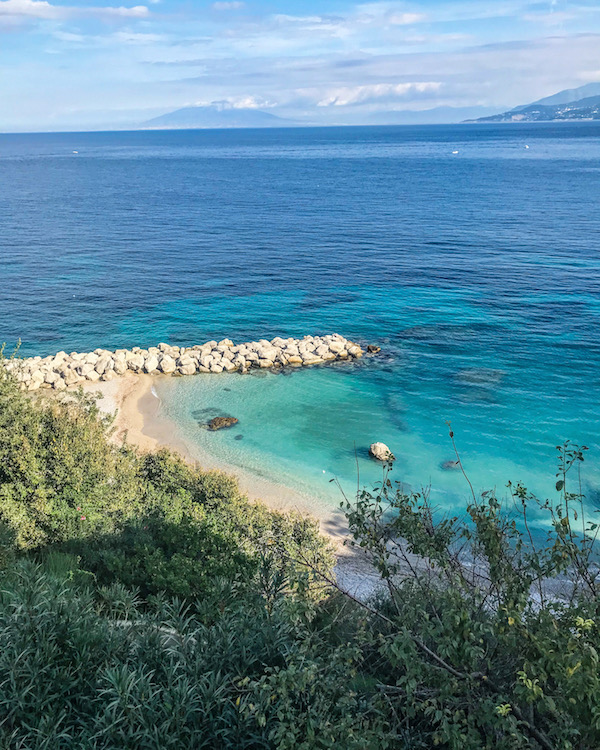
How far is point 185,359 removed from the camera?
1441 inches

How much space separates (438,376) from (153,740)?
30.4 metres

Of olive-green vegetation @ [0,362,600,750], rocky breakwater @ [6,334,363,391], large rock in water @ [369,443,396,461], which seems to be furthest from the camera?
rocky breakwater @ [6,334,363,391]

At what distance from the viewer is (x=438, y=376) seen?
116 ft

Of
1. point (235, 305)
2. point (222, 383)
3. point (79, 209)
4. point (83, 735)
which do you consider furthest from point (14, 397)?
point (79, 209)

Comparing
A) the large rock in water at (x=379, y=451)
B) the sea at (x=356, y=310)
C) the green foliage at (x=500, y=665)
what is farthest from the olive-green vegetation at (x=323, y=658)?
the large rock in water at (x=379, y=451)

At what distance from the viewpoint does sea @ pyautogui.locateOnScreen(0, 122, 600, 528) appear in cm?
2839

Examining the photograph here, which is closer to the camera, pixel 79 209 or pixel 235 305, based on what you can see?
pixel 235 305

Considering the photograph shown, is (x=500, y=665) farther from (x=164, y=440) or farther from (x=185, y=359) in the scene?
(x=185, y=359)

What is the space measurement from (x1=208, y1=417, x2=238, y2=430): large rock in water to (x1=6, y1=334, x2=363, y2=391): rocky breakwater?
605 centimetres

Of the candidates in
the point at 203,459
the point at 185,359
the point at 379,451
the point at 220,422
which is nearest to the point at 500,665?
the point at 379,451

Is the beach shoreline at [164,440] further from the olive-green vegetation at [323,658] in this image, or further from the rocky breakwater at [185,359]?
the olive-green vegetation at [323,658]

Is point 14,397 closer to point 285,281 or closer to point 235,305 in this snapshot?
point 235,305

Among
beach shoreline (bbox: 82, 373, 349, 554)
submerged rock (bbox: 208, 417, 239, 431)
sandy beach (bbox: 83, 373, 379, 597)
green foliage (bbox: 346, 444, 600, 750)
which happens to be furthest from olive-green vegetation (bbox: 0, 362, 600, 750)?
submerged rock (bbox: 208, 417, 239, 431)

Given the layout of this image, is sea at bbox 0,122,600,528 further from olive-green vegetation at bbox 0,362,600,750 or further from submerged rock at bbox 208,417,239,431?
olive-green vegetation at bbox 0,362,600,750
